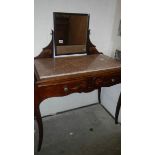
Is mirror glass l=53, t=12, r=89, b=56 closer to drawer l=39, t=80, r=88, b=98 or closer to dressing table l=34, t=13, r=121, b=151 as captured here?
dressing table l=34, t=13, r=121, b=151

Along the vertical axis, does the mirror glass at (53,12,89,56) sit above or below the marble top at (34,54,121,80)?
above

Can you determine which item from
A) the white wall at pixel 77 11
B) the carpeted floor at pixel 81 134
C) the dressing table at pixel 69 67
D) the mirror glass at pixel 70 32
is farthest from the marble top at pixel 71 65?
the carpeted floor at pixel 81 134

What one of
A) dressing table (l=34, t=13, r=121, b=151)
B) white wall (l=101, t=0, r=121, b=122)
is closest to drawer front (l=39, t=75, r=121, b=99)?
dressing table (l=34, t=13, r=121, b=151)

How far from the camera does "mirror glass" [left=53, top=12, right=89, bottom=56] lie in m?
1.81

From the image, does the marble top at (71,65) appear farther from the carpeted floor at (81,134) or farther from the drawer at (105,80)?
the carpeted floor at (81,134)

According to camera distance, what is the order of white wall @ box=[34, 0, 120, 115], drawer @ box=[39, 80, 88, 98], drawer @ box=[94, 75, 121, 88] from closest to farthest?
drawer @ box=[39, 80, 88, 98]
drawer @ box=[94, 75, 121, 88]
white wall @ box=[34, 0, 120, 115]

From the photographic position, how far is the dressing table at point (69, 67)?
4.70 feet

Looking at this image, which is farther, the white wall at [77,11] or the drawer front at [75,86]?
the white wall at [77,11]

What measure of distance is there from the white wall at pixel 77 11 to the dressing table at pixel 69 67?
0.24 feet

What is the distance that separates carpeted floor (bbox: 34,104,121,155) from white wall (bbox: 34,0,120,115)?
14cm

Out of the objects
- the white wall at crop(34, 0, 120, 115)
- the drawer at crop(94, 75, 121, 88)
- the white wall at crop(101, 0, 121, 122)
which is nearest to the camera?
the drawer at crop(94, 75, 121, 88)
